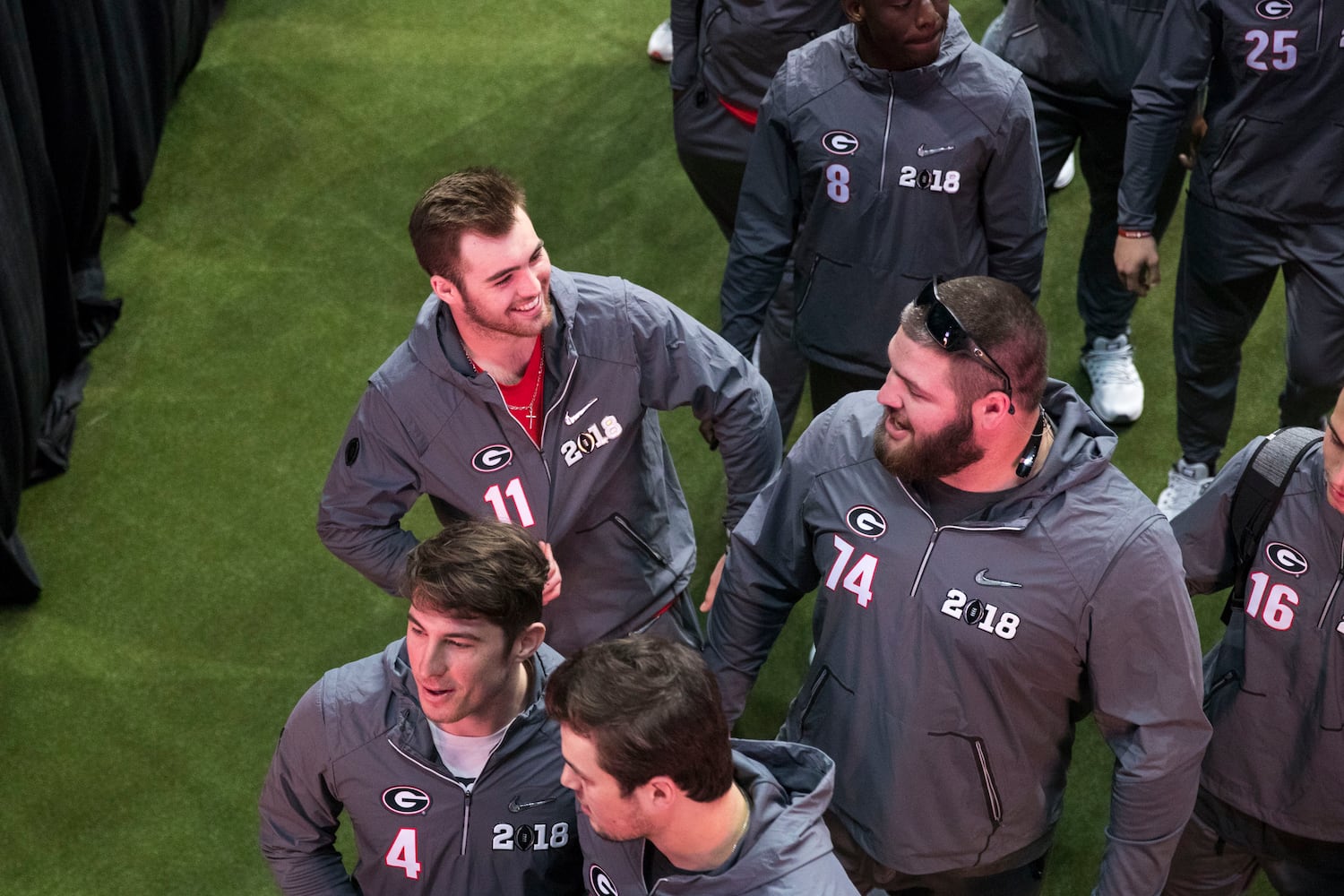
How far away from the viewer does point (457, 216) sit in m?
2.83

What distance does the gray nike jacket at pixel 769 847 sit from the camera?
6.68 ft

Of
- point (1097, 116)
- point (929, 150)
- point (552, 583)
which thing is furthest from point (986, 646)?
point (1097, 116)

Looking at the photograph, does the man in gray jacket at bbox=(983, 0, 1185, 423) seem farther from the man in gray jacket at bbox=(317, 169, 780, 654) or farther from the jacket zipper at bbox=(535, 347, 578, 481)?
the jacket zipper at bbox=(535, 347, 578, 481)

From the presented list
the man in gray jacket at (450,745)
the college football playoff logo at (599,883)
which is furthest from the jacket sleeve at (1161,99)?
the college football playoff logo at (599,883)

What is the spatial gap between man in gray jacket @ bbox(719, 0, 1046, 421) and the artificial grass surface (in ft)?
3.58

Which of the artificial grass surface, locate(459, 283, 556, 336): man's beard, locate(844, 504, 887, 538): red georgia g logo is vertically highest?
locate(459, 283, 556, 336): man's beard

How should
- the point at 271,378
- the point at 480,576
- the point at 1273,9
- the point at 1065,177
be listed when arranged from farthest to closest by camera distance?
the point at 1065,177, the point at 271,378, the point at 1273,9, the point at 480,576

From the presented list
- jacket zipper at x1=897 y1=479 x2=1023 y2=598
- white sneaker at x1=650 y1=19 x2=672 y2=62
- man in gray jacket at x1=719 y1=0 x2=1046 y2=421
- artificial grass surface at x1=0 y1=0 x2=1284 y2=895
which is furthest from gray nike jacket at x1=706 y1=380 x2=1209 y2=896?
white sneaker at x1=650 y1=19 x2=672 y2=62

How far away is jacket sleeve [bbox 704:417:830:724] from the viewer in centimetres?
264

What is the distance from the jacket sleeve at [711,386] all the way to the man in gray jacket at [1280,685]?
2.79 ft

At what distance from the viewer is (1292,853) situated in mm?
2693

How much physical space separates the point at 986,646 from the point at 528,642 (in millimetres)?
748

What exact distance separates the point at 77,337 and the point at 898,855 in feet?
11.6

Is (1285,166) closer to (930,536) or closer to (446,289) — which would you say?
(930,536)
